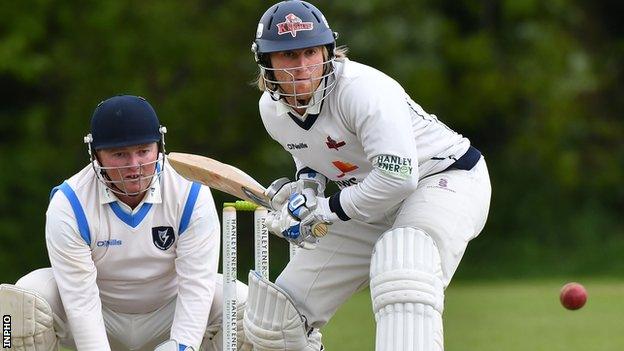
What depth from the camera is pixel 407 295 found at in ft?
12.9

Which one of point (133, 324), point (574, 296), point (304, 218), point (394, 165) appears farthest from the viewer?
point (574, 296)

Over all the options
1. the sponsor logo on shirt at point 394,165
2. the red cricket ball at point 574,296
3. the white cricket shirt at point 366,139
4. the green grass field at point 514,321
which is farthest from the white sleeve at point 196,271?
the green grass field at point 514,321

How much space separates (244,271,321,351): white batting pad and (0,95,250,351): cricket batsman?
0.63ft

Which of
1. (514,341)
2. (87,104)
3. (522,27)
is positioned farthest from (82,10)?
(514,341)

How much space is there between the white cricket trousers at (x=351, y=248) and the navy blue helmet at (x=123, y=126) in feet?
2.34

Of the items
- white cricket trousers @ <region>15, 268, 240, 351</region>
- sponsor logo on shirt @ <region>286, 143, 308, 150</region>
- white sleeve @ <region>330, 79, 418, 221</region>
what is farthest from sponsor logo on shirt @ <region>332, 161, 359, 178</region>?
white cricket trousers @ <region>15, 268, 240, 351</region>

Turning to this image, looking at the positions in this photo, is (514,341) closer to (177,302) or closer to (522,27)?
(177,302)

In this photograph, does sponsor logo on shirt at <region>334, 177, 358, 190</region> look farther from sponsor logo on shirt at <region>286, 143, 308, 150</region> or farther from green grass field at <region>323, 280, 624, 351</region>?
green grass field at <region>323, 280, 624, 351</region>

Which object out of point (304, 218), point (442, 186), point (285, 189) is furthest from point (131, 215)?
point (442, 186)

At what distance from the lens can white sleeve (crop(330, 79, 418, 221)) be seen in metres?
4.04

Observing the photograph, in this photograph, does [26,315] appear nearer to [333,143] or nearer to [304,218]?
[304,218]

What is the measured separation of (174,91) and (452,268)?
10.0 m

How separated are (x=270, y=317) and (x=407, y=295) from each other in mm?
746

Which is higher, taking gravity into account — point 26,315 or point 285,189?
point 285,189
